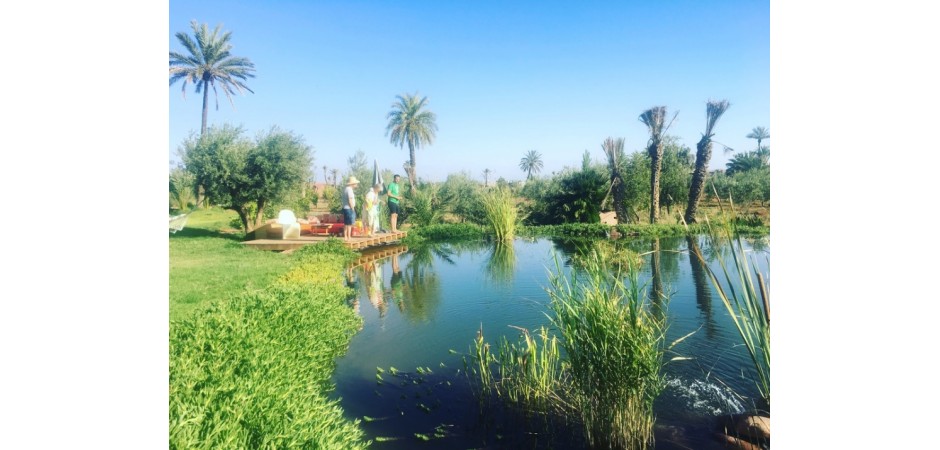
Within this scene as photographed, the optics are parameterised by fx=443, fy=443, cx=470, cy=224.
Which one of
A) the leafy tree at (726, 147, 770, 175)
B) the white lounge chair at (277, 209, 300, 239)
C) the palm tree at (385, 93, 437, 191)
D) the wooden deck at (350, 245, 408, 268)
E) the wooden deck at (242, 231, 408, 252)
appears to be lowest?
the wooden deck at (350, 245, 408, 268)

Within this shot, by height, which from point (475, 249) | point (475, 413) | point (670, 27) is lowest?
point (475, 413)

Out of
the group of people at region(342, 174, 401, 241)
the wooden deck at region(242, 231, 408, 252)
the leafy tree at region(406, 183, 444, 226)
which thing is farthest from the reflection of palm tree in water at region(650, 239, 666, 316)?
the leafy tree at region(406, 183, 444, 226)

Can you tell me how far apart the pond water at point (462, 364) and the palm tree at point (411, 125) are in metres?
5.15

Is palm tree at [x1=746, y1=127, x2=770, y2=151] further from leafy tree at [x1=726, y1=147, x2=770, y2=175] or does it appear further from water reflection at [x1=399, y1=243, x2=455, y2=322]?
water reflection at [x1=399, y1=243, x2=455, y2=322]

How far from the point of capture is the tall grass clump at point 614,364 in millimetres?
2049

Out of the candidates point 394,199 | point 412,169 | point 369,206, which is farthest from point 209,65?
point 412,169

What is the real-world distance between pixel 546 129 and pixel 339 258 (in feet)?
13.3

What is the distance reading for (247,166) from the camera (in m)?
6.68

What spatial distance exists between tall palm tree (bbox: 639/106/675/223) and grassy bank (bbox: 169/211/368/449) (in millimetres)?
6237

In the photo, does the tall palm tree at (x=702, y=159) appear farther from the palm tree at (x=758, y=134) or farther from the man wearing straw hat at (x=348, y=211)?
the man wearing straw hat at (x=348, y=211)

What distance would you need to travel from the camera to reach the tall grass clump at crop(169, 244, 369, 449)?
4.58 ft
